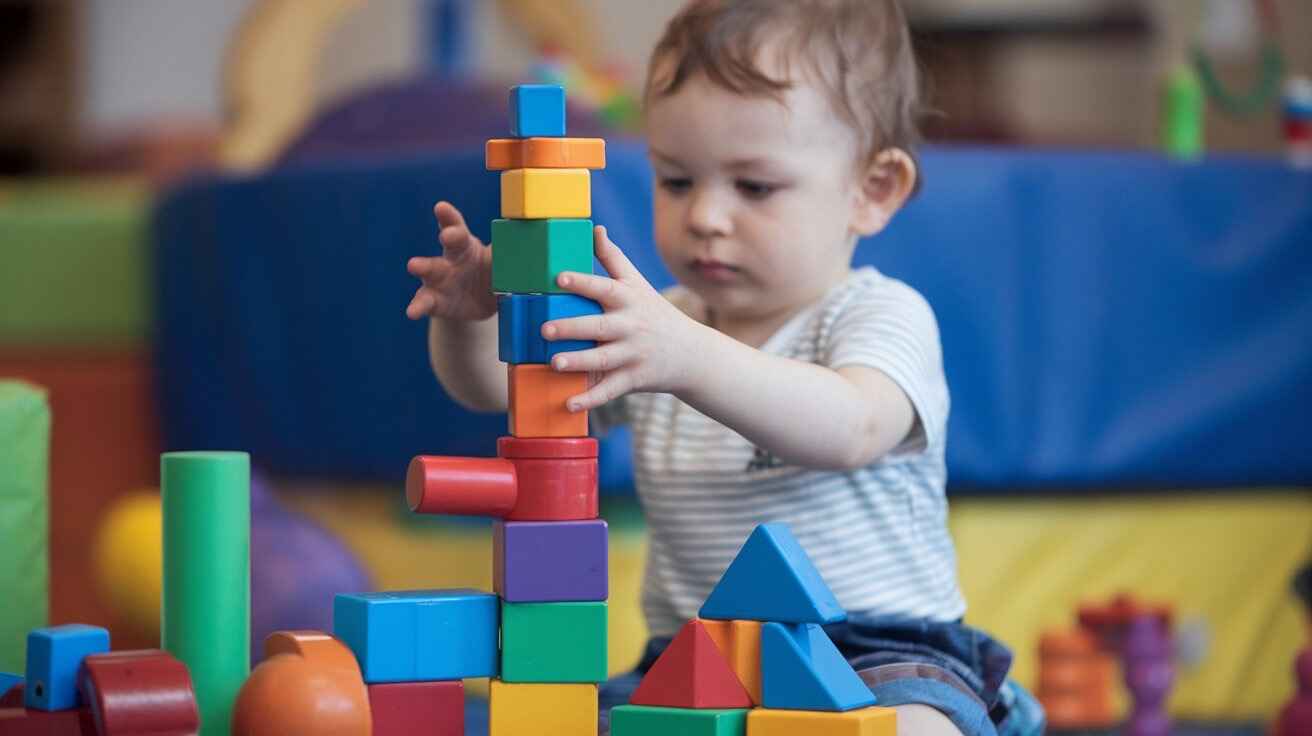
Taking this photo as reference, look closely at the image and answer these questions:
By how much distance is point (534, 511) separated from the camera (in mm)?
886

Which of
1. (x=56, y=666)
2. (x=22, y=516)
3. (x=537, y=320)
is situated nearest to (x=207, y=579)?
(x=56, y=666)

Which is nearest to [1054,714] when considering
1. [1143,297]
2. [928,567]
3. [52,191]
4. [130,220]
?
[928,567]

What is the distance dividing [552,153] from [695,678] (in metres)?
0.25

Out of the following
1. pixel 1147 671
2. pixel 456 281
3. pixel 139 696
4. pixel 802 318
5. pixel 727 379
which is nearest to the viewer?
pixel 139 696

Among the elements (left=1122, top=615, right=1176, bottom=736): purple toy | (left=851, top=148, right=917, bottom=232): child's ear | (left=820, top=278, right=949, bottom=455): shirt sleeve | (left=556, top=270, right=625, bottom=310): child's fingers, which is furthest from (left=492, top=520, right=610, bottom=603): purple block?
(left=1122, top=615, right=1176, bottom=736): purple toy

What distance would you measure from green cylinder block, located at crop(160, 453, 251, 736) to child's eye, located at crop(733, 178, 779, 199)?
0.35 meters

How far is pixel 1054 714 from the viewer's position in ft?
4.58

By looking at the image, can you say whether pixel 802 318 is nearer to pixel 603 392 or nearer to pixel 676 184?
pixel 676 184

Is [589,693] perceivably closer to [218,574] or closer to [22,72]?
[218,574]

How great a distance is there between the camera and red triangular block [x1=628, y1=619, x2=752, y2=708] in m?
0.86

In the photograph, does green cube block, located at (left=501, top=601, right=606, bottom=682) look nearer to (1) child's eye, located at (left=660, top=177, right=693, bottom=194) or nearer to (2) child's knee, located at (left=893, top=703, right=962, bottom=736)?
(2) child's knee, located at (left=893, top=703, right=962, bottom=736)

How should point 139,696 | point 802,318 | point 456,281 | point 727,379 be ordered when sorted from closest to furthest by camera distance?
1. point 139,696
2. point 727,379
3. point 456,281
4. point 802,318

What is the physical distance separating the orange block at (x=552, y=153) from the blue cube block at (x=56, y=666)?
292mm

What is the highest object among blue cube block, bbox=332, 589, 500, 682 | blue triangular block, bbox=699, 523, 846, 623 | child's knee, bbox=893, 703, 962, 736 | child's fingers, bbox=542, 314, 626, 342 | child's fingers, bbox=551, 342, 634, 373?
child's fingers, bbox=542, 314, 626, 342
